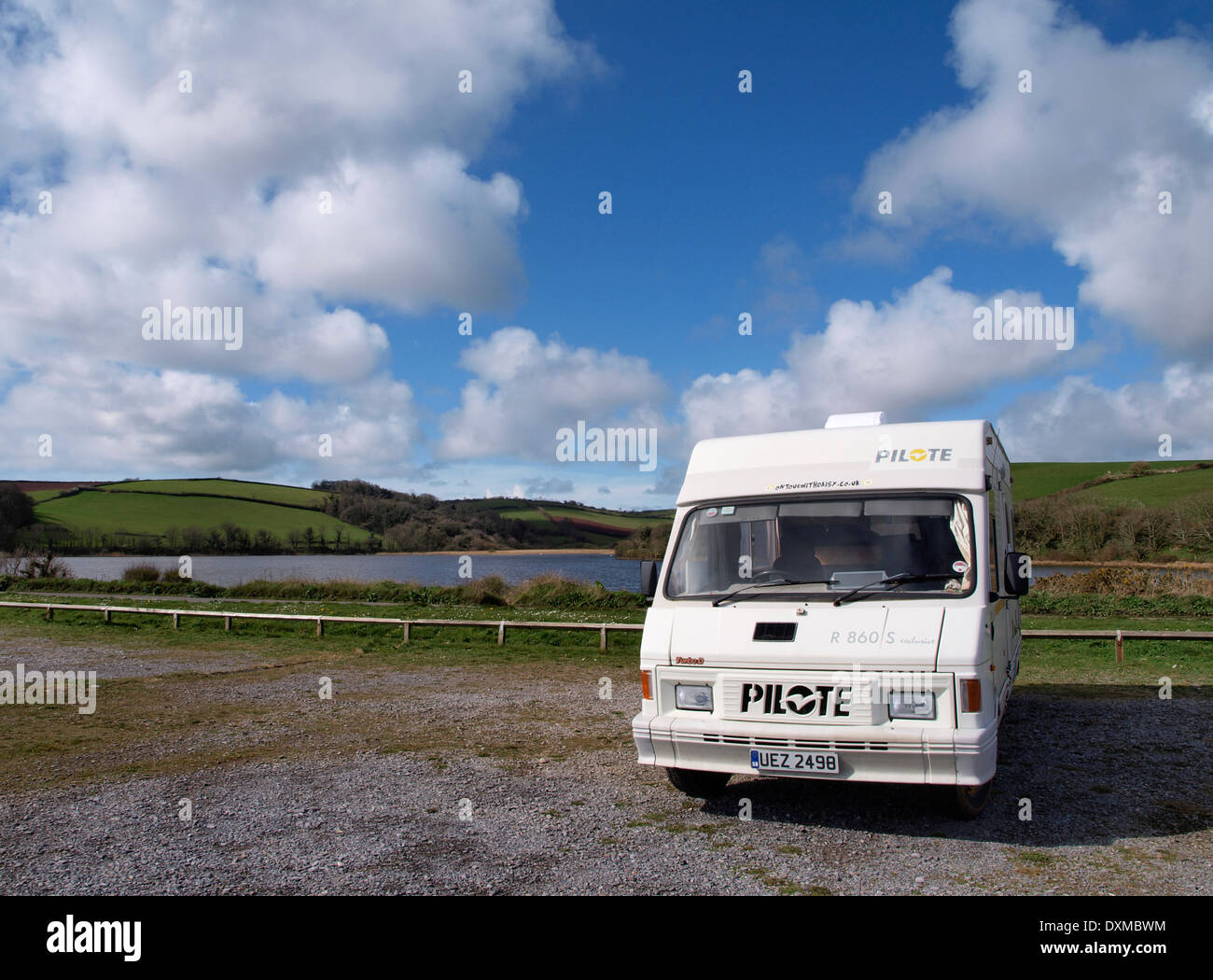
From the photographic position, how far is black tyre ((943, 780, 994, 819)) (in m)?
5.41

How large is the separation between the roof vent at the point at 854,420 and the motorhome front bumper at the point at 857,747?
2745 mm

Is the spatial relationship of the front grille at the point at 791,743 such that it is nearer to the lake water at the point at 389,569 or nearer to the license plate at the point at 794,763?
the license plate at the point at 794,763

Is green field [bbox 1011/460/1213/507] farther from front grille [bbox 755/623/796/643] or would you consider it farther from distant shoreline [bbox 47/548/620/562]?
front grille [bbox 755/623/796/643]

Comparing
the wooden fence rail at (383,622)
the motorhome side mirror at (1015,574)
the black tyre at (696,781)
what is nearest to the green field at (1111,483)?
the wooden fence rail at (383,622)

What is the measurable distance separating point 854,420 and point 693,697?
9.73 feet

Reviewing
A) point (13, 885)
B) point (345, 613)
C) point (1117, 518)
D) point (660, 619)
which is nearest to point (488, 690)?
point (660, 619)

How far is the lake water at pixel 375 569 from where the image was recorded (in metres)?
36.5

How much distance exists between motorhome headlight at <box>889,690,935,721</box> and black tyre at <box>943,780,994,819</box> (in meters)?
0.68

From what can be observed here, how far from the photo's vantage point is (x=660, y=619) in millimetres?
5988

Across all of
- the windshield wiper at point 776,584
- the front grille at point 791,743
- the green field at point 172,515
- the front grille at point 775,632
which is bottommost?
the front grille at point 791,743

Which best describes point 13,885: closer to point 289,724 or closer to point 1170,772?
point 289,724

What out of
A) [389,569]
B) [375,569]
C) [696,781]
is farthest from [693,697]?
[389,569]

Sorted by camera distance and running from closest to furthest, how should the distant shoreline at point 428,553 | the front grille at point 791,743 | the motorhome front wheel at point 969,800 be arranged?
the front grille at point 791,743 → the motorhome front wheel at point 969,800 → the distant shoreline at point 428,553
